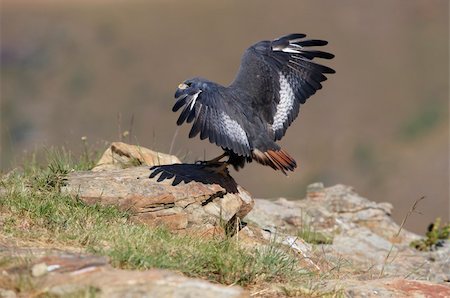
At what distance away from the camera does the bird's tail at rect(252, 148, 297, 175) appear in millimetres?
7660

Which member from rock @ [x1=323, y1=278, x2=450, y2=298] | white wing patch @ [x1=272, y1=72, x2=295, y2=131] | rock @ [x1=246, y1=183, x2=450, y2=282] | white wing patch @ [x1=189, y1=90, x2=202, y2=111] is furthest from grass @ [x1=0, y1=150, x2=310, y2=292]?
rock @ [x1=246, y1=183, x2=450, y2=282]

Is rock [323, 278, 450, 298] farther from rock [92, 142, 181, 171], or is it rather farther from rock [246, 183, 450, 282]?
rock [92, 142, 181, 171]

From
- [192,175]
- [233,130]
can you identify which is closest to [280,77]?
[233,130]

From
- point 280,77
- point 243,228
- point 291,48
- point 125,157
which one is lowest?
point 243,228

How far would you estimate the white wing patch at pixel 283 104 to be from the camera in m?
8.53

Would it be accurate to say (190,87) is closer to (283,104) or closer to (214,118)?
(214,118)

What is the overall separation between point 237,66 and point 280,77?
40.7 m

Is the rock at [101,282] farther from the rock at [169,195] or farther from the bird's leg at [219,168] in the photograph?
the bird's leg at [219,168]

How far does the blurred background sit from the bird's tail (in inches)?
1370

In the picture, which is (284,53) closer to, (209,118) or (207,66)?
(209,118)

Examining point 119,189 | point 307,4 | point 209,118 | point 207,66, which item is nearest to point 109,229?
point 119,189

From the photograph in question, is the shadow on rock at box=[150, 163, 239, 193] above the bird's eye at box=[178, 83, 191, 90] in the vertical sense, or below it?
below

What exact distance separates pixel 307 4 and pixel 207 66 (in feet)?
34.3

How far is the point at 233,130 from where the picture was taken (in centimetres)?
771
